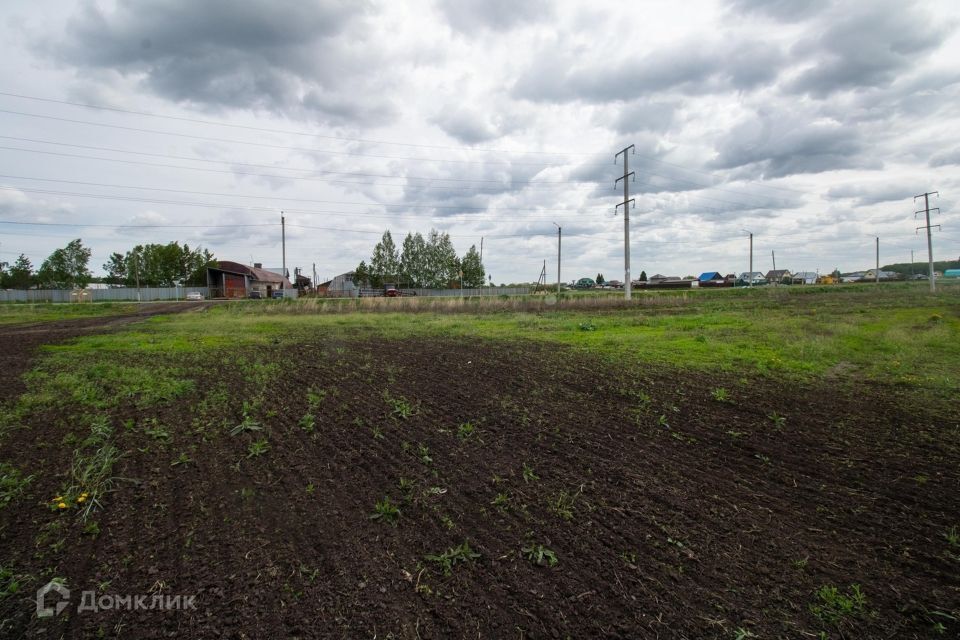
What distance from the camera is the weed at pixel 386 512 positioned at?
175 inches

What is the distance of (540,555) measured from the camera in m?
3.89

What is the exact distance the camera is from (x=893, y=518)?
4465 mm

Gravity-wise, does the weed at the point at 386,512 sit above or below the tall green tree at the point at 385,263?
below

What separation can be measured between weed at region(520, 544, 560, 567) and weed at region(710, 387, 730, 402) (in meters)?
5.74

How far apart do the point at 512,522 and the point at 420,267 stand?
283 ft

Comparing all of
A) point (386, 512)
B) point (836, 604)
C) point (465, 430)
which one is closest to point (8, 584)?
point (386, 512)

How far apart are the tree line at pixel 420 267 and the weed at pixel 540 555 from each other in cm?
8154

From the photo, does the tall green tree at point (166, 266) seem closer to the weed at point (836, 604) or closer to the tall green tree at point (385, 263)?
the tall green tree at point (385, 263)

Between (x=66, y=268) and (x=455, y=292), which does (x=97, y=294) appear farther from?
(x=455, y=292)

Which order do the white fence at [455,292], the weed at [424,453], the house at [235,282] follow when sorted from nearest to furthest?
1. the weed at [424,453]
2. the house at [235,282]
3. the white fence at [455,292]

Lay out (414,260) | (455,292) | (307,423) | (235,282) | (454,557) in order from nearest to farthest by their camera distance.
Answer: (454,557) < (307,423) < (235,282) < (455,292) < (414,260)

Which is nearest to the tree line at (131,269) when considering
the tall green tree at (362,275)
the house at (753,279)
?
the tall green tree at (362,275)

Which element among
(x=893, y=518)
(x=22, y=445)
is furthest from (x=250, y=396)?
(x=893, y=518)

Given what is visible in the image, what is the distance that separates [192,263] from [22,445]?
9161 cm
